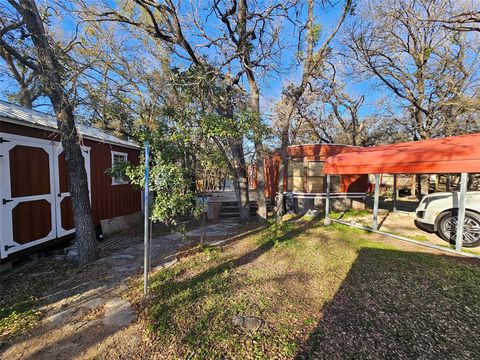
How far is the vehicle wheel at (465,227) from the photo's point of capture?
496 centimetres

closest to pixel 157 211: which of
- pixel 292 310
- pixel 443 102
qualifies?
pixel 292 310

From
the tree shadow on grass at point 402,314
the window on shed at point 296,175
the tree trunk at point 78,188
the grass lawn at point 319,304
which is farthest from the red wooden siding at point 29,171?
the window on shed at point 296,175

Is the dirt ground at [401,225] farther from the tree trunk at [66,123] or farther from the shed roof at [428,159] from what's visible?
the tree trunk at [66,123]

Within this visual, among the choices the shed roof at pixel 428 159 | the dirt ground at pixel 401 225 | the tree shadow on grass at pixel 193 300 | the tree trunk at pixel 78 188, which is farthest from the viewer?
the dirt ground at pixel 401 225

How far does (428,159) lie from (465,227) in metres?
1.90

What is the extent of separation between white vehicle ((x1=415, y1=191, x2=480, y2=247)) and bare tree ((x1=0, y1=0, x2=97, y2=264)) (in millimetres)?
8134

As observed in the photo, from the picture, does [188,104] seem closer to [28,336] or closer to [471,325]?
[28,336]

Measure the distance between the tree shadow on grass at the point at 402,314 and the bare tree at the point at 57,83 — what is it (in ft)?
15.1

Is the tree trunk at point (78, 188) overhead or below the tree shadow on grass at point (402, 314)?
overhead

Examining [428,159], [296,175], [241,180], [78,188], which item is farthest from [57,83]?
[296,175]

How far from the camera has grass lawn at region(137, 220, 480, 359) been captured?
2.38 metres

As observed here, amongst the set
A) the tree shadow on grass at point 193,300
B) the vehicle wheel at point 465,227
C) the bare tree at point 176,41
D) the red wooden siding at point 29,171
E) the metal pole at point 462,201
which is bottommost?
the tree shadow on grass at point 193,300

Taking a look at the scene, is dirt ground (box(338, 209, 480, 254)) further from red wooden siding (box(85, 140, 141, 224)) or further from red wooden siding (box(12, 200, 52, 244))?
red wooden siding (box(12, 200, 52, 244))

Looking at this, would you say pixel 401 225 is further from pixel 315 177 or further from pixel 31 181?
pixel 31 181
